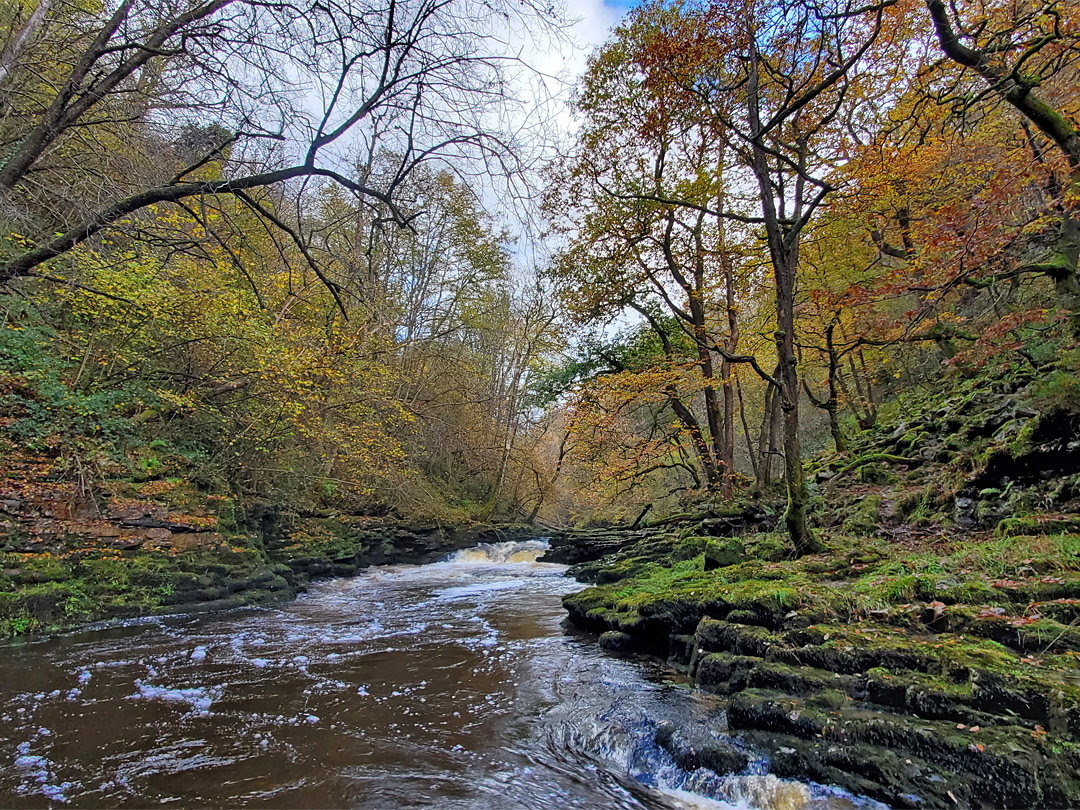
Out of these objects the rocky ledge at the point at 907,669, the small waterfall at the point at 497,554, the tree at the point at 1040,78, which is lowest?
the small waterfall at the point at 497,554

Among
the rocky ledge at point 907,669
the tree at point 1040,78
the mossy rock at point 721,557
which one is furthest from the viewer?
the mossy rock at point 721,557

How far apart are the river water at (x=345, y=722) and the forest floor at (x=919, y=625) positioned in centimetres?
36

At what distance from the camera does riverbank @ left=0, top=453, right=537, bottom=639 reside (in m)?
6.70

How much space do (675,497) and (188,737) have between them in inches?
758

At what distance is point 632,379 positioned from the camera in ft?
34.4

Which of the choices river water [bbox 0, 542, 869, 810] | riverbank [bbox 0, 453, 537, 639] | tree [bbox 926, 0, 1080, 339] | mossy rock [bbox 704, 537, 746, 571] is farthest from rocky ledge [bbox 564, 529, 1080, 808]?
riverbank [bbox 0, 453, 537, 639]

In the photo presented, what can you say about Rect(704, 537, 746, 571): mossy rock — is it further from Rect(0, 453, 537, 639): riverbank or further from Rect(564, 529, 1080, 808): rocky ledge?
Rect(0, 453, 537, 639): riverbank

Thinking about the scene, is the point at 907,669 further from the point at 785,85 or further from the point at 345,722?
the point at 785,85

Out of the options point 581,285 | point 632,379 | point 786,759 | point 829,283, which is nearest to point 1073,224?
point 829,283

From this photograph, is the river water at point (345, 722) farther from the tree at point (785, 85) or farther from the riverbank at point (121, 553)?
the tree at point (785, 85)

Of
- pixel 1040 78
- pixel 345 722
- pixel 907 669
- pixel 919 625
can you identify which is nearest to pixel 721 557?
pixel 919 625

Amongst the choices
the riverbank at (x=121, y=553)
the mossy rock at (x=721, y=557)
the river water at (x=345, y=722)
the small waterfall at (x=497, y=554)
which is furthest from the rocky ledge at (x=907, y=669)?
the small waterfall at (x=497, y=554)

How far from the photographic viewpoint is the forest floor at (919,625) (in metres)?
2.58

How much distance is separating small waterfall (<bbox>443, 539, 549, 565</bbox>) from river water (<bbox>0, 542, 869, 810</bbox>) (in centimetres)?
1141
